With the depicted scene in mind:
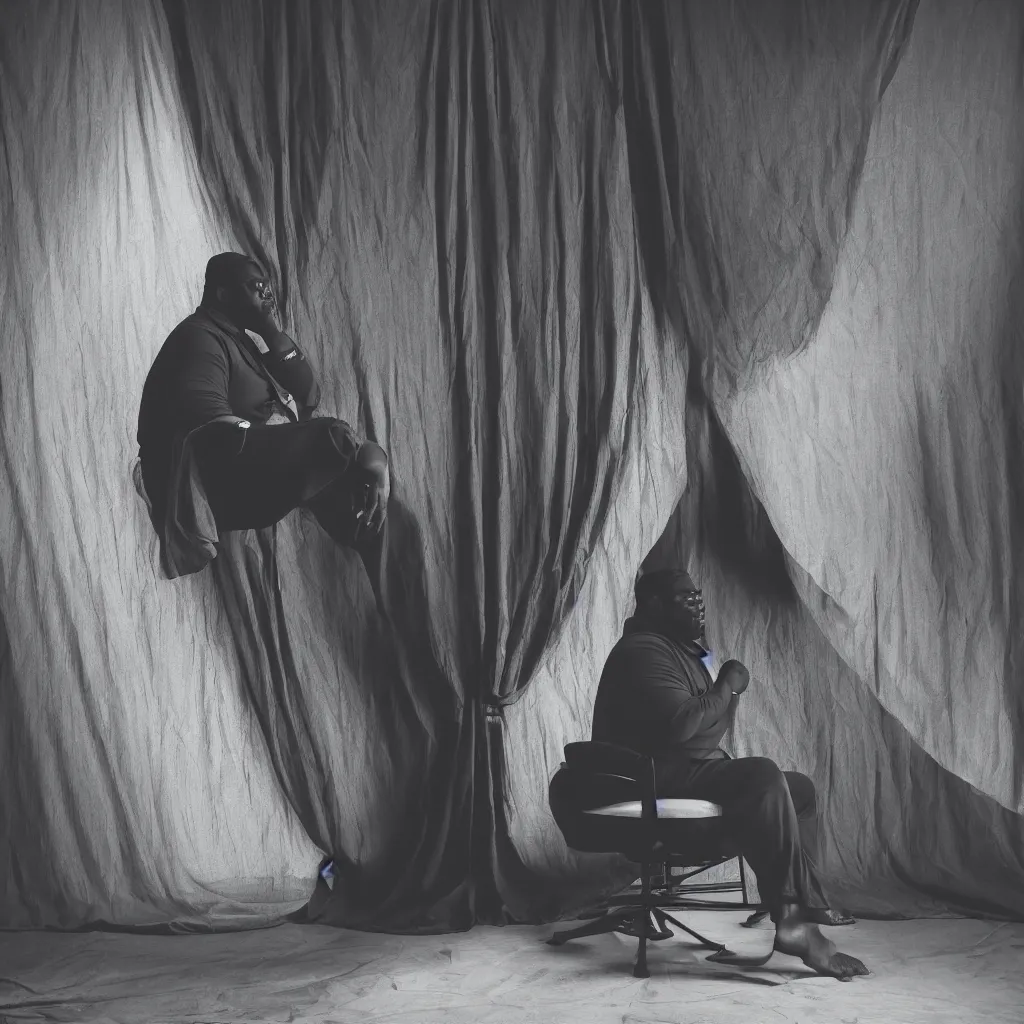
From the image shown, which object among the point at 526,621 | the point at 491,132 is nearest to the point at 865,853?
the point at 526,621

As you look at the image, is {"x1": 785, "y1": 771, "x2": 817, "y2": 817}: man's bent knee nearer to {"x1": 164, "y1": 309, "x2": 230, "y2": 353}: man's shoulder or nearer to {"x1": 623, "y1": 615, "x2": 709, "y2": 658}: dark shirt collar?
{"x1": 623, "y1": 615, "x2": 709, "y2": 658}: dark shirt collar

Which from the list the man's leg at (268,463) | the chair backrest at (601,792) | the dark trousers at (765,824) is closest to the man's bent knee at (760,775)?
the dark trousers at (765,824)

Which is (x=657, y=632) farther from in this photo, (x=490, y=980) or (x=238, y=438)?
(x=238, y=438)

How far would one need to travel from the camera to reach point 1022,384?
147 inches

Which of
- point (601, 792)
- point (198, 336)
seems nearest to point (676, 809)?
point (601, 792)

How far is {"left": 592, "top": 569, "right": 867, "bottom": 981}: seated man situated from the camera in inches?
113

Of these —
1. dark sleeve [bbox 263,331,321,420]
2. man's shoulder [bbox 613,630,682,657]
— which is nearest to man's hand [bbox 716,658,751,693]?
man's shoulder [bbox 613,630,682,657]

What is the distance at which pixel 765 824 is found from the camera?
2873 mm

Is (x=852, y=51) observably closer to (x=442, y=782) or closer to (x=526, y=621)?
(x=526, y=621)

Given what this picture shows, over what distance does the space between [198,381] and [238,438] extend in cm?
22

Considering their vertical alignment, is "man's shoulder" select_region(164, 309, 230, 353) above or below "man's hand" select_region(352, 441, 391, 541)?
above

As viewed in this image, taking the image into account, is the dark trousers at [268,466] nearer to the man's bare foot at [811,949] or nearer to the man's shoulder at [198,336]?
the man's shoulder at [198,336]

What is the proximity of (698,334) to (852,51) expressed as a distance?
1021mm

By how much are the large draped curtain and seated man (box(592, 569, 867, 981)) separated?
42 centimetres
